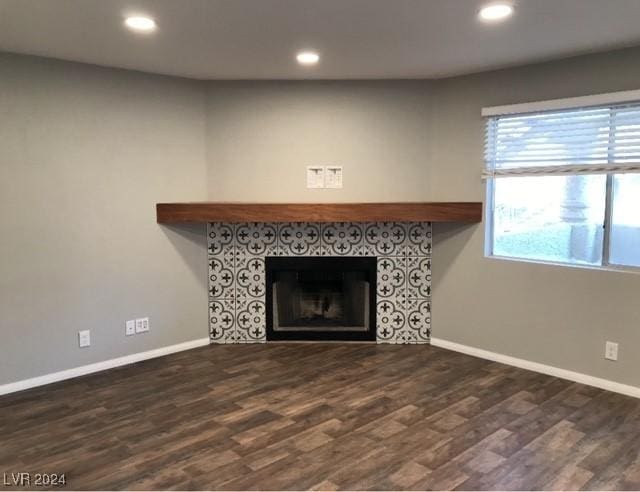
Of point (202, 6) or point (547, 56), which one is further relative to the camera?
point (547, 56)

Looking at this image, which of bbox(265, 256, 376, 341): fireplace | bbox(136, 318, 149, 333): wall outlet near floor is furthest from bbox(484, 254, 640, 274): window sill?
bbox(136, 318, 149, 333): wall outlet near floor

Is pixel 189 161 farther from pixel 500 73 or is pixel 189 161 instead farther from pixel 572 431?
pixel 572 431

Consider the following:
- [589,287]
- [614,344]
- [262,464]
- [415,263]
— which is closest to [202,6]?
[262,464]

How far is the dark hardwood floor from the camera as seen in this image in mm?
2357

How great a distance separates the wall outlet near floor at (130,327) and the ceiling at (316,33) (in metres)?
1.87

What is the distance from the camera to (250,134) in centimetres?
420

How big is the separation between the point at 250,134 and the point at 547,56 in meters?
2.26

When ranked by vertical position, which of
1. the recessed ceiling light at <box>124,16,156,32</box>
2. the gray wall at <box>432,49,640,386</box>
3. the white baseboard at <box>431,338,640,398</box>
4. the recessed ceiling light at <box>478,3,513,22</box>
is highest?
the recessed ceiling light at <box>124,16,156,32</box>

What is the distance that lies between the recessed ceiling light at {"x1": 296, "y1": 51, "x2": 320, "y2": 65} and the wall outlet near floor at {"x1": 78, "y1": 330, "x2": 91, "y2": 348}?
2.42 meters

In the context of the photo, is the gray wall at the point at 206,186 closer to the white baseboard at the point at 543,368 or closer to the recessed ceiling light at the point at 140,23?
the white baseboard at the point at 543,368

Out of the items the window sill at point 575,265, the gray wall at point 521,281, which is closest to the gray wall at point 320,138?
the gray wall at point 521,281

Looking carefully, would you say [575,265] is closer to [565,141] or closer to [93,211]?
[565,141]

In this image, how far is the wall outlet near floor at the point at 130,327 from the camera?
3855mm

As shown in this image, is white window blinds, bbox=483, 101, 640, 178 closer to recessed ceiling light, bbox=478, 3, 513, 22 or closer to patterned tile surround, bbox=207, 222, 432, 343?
patterned tile surround, bbox=207, 222, 432, 343
